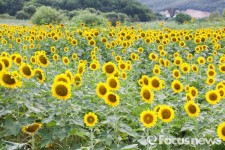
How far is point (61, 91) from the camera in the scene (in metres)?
A: 3.69

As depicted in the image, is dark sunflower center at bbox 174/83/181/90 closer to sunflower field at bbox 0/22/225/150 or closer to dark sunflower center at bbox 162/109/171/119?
sunflower field at bbox 0/22/225/150

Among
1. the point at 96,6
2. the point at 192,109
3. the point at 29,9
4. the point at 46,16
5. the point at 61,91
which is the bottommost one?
the point at 96,6

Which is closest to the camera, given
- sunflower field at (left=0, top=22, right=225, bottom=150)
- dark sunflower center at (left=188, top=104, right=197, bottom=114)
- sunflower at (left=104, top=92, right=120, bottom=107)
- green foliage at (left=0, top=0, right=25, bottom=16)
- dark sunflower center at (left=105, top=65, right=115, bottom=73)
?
sunflower field at (left=0, top=22, right=225, bottom=150)

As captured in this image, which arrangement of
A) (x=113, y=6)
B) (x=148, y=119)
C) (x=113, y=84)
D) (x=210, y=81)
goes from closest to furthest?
(x=148, y=119)
(x=113, y=84)
(x=210, y=81)
(x=113, y=6)

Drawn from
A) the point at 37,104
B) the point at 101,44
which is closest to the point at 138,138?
the point at 37,104

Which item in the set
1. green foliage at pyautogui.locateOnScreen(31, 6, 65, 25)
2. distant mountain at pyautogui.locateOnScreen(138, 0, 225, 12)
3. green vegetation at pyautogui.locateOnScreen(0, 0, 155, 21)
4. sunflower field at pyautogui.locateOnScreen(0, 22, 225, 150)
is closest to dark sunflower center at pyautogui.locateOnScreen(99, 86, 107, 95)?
sunflower field at pyautogui.locateOnScreen(0, 22, 225, 150)

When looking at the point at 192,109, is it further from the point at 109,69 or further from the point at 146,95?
the point at 109,69

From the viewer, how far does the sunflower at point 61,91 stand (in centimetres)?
368

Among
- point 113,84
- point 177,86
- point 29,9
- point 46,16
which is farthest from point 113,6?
point 113,84

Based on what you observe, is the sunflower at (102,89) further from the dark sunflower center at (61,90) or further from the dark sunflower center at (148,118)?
the dark sunflower center at (148,118)

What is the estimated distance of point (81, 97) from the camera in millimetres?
4344

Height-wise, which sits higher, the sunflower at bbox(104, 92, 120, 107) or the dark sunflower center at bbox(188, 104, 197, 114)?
the sunflower at bbox(104, 92, 120, 107)

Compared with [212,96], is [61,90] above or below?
above

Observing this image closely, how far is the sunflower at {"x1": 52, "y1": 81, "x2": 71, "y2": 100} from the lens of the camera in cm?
368
